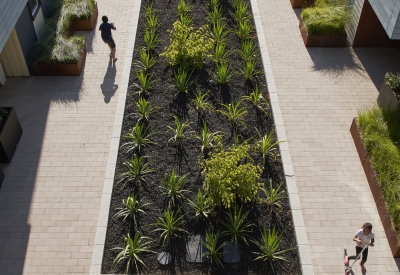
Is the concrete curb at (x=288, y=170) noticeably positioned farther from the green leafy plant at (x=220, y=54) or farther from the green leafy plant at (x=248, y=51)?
the green leafy plant at (x=220, y=54)

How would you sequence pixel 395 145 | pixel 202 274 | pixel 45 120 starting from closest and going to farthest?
pixel 202 274
pixel 395 145
pixel 45 120

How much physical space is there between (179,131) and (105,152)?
1.78 meters

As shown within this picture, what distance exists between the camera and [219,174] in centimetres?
895

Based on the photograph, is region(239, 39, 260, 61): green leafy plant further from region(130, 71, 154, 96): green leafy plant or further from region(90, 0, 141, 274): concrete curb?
region(90, 0, 141, 274): concrete curb

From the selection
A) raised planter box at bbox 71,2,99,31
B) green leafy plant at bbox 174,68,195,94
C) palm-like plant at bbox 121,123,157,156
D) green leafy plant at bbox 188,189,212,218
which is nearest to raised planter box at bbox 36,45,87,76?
raised planter box at bbox 71,2,99,31

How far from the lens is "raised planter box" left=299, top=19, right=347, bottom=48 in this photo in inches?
542

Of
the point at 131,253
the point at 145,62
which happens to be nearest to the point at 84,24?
the point at 145,62

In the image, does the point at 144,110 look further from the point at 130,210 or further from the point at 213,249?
the point at 213,249

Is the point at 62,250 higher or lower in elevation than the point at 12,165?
lower

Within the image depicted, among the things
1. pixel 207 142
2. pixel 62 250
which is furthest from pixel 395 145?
pixel 62 250

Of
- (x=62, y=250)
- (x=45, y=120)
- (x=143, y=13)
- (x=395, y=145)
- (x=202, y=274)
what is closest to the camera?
(x=202, y=274)

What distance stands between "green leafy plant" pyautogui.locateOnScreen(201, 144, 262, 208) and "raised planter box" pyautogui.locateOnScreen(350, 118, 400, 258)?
248cm

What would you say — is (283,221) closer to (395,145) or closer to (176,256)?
(176,256)

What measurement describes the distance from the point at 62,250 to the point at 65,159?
2420mm
